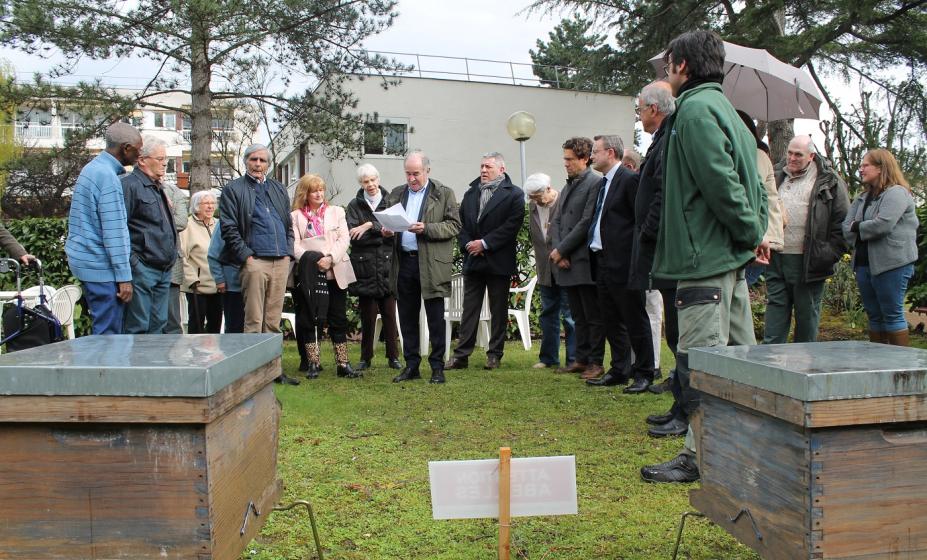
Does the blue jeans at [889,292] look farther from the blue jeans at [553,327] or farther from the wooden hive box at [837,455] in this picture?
the wooden hive box at [837,455]

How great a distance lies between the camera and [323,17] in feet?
45.6

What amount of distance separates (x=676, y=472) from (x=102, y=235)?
13.2 ft

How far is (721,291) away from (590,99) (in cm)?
2505

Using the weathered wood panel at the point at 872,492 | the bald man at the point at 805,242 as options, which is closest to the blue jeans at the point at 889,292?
the bald man at the point at 805,242

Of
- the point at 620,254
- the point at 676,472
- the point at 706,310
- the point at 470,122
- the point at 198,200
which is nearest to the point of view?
the point at 706,310

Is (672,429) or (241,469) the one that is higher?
(241,469)

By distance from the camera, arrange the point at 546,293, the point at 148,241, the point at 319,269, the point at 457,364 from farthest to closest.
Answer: the point at 546,293 < the point at 457,364 < the point at 319,269 < the point at 148,241

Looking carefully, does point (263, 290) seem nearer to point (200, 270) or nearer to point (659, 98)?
point (200, 270)

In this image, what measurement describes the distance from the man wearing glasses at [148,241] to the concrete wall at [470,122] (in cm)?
1885

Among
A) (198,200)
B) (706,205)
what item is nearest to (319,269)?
(198,200)

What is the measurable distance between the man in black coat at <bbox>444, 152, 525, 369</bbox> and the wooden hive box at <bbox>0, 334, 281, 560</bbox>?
18.4 ft

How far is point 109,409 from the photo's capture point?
223 cm

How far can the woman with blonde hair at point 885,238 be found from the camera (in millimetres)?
6730

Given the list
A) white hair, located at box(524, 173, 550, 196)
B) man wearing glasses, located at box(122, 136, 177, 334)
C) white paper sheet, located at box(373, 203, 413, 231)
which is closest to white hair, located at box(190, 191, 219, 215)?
man wearing glasses, located at box(122, 136, 177, 334)
